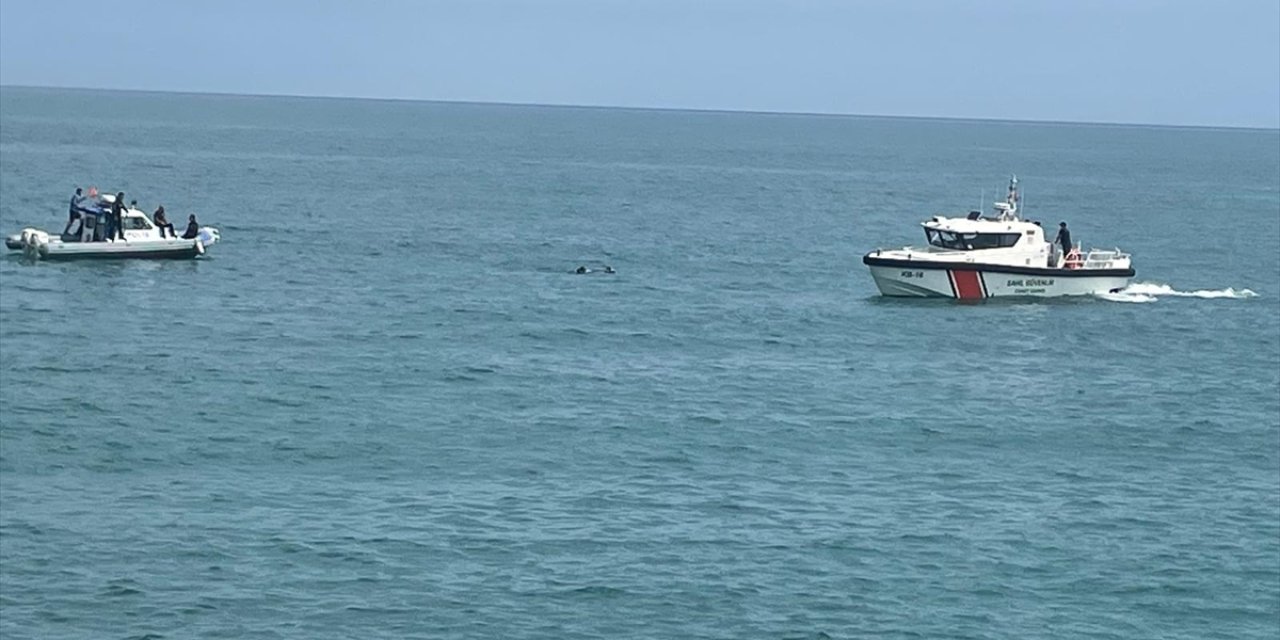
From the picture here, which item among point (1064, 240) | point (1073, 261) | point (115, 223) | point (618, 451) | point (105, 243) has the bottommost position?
point (618, 451)

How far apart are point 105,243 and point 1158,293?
3920cm

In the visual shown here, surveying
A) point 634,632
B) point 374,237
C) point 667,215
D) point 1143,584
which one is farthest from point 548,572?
point 667,215

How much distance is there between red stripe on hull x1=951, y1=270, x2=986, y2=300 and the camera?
6675 cm

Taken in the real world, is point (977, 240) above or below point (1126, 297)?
above

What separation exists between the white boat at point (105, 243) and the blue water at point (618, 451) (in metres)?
0.81

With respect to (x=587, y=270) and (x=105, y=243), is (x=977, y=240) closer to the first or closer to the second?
(x=587, y=270)

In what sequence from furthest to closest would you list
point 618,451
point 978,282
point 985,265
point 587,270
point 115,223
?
1. point 587,270
2. point 115,223
3. point 978,282
4. point 985,265
5. point 618,451

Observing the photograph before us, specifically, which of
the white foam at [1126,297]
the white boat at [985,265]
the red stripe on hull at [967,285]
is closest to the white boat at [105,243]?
the white boat at [985,265]

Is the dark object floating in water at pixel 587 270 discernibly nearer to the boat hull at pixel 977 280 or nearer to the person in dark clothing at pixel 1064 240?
the boat hull at pixel 977 280

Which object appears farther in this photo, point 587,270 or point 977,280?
point 587,270

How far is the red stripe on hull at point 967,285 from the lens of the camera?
66750 millimetres

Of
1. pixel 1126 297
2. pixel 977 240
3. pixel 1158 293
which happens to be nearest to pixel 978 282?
pixel 977 240

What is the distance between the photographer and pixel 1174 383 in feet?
176

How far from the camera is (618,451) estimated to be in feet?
137
